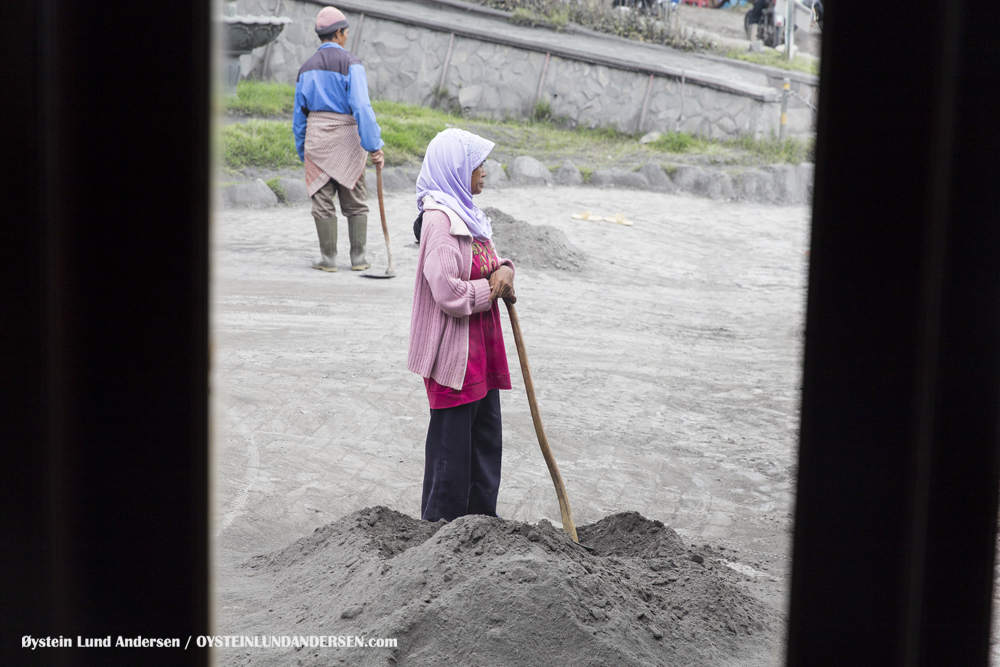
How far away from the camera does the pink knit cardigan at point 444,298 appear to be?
3.11 meters

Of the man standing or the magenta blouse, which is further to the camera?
the man standing

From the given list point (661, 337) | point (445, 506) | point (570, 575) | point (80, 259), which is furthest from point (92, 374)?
point (661, 337)

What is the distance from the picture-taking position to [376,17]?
46.6ft

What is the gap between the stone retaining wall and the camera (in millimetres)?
13539

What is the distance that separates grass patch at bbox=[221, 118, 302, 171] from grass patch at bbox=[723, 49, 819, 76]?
863 cm

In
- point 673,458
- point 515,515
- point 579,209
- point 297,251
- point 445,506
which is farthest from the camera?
point 579,209

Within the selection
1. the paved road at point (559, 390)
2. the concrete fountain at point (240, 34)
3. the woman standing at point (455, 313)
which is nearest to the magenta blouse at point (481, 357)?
the woman standing at point (455, 313)

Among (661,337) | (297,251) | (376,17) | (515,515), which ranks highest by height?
(376,17)

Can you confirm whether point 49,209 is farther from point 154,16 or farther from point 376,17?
point 376,17

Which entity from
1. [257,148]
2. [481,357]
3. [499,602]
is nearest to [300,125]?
[257,148]

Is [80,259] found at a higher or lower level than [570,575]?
higher

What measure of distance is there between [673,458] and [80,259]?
13.6 ft

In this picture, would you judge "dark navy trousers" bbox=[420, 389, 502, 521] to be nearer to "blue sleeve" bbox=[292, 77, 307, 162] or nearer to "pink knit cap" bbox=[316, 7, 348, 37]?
"blue sleeve" bbox=[292, 77, 307, 162]

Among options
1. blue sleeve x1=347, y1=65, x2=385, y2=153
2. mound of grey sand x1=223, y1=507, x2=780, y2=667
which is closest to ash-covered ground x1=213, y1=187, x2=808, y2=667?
mound of grey sand x1=223, y1=507, x2=780, y2=667
